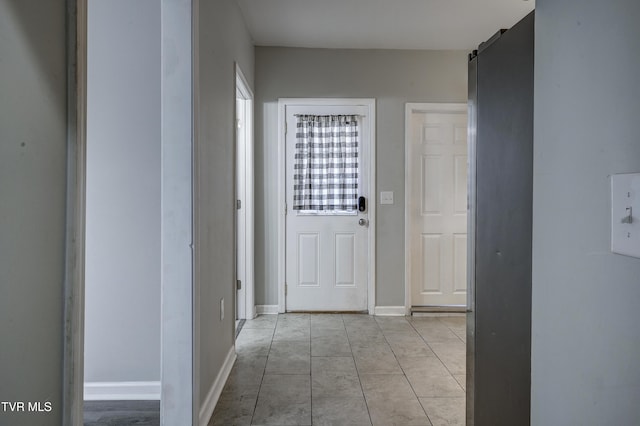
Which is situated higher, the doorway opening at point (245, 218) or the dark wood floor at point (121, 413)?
the doorway opening at point (245, 218)

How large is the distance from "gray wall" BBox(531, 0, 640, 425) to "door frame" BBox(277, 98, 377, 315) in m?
3.12

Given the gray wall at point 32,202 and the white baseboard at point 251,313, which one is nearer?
the gray wall at point 32,202

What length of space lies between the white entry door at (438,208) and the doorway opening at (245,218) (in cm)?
160

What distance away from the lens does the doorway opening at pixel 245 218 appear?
388cm

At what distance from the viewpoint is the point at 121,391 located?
2393mm

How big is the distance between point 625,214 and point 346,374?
2.28 meters

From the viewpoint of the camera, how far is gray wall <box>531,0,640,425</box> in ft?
2.05

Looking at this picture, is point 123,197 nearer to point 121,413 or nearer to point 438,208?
point 121,413

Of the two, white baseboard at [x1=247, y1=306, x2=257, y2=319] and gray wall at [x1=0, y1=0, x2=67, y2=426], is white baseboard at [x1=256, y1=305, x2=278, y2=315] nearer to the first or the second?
white baseboard at [x1=247, y1=306, x2=257, y2=319]

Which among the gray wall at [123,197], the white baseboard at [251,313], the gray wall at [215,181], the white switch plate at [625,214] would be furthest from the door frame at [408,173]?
the white switch plate at [625,214]

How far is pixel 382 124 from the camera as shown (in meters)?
4.05

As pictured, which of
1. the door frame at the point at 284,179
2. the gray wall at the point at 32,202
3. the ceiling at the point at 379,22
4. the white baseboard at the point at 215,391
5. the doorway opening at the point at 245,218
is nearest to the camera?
the gray wall at the point at 32,202

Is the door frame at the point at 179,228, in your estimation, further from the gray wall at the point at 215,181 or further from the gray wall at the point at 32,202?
the gray wall at the point at 32,202

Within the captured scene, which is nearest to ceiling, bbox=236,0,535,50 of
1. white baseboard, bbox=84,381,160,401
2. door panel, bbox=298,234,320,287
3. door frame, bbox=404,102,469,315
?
door frame, bbox=404,102,469,315
